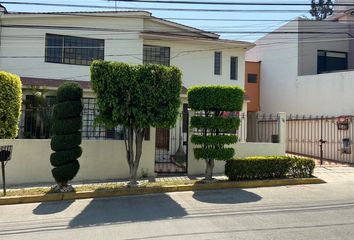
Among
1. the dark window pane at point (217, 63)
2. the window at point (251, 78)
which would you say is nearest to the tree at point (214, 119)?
the dark window pane at point (217, 63)

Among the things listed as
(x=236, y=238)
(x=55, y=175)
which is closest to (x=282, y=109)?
(x=55, y=175)

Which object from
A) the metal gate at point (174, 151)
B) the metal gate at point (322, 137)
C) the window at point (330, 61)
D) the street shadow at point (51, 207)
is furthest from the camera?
the window at point (330, 61)

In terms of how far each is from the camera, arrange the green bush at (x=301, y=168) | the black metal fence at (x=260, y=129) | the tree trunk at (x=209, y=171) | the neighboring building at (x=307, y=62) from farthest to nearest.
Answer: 1. the neighboring building at (x=307, y=62)
2. the black metal fence at (x=260, y=129)
3. the green bush at (x=301, y=168)
4. the tree trunk at (x=209, y=171)

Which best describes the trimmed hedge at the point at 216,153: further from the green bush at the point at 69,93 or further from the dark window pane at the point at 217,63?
the dark window pane at the point at 217,63

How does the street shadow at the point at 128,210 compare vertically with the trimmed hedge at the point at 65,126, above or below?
below

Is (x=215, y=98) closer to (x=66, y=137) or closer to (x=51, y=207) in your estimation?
(x=66, y=137)

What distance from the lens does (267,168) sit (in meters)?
14.3

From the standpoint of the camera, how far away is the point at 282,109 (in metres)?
28.2

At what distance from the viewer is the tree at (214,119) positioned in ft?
44.7

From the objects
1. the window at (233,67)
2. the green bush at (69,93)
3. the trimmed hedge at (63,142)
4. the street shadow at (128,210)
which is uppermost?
the window at (233,67)

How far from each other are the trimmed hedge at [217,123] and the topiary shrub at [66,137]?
142 inches

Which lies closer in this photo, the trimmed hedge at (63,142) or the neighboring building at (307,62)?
the trimmed hedge at (63,142)

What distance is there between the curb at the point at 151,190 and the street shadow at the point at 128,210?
1.23ft

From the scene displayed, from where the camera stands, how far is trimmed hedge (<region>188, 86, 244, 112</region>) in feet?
44.6
